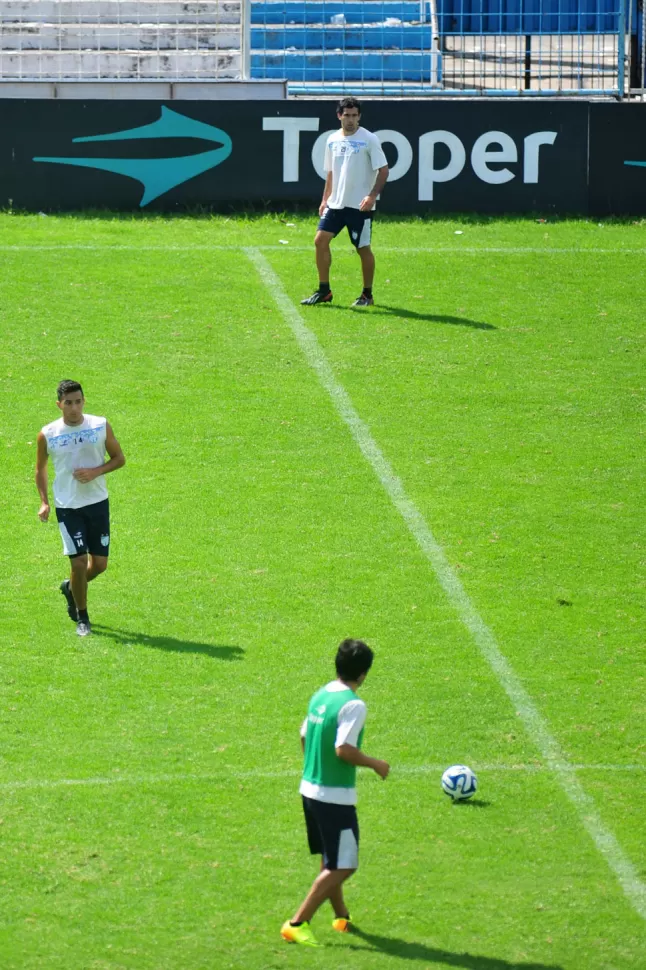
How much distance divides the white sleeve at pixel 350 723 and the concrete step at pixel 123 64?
16627 millimetres

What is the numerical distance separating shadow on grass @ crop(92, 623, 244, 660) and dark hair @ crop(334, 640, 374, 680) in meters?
3.35

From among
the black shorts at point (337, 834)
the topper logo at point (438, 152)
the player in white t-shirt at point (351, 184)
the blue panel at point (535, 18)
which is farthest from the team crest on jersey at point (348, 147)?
the black shorts at point (337, 834)

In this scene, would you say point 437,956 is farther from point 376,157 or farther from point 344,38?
point 344,38

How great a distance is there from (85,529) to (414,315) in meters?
7.74

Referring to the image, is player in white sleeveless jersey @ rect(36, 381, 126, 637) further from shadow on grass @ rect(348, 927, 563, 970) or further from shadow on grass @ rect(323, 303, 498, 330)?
shadow on grass @ rect(323, 303, 498, 330)

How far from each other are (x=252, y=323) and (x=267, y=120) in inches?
175

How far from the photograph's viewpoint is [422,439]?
1406 centimetres

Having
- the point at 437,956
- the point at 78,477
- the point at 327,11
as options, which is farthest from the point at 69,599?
the point at 327,11

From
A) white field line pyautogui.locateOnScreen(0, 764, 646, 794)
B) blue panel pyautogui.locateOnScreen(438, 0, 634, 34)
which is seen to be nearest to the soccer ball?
white field line pyautogui.locateOnScreen(0, 764, 646, 794)

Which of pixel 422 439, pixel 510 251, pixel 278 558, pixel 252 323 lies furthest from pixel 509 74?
pixel 278 558

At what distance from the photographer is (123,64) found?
22.8 m

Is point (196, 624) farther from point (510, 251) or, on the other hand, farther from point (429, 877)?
point (510, 251)

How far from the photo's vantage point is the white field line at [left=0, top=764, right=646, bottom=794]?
8.31 m

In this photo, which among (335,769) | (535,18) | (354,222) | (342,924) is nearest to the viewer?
(335,769)
